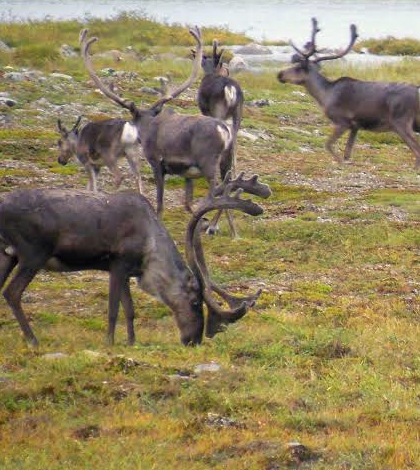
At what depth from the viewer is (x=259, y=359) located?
31.7ft

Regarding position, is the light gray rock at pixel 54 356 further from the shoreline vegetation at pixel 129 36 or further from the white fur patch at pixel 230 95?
the shoreline vegetation at pixel 129 36

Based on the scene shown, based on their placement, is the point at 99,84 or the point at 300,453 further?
the point at 99,84

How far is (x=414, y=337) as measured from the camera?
34.7 ft

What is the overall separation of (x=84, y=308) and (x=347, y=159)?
9.14 m

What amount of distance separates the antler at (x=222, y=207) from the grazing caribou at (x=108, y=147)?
6453mm

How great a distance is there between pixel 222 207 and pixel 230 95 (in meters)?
8.05

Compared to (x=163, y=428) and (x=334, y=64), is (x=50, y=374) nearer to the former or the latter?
(x=163, y=428)

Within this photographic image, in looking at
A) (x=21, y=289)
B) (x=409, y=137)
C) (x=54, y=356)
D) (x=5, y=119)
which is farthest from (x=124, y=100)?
(x=54, y=356)

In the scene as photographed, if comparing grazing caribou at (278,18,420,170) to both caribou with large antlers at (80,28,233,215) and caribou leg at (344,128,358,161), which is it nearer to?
caribou leg at (344,128,358,161)

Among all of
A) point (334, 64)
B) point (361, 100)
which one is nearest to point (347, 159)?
point (361, 100)

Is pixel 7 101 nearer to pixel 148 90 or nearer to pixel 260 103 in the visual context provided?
pixel 148 90

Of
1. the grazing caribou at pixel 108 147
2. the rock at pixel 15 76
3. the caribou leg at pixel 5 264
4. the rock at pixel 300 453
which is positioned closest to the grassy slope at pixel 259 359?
the rock at pixel 300 453

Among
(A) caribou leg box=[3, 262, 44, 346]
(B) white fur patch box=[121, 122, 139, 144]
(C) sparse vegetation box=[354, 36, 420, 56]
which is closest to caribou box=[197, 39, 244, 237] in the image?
(B) white fur patch box=[121, 122, 139, 144]

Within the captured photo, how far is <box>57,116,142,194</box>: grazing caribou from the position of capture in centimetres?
1666
